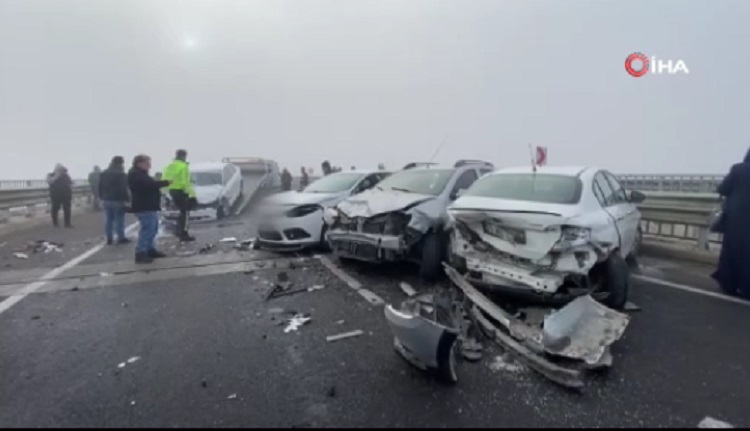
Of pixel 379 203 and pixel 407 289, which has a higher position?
pixel 379 203

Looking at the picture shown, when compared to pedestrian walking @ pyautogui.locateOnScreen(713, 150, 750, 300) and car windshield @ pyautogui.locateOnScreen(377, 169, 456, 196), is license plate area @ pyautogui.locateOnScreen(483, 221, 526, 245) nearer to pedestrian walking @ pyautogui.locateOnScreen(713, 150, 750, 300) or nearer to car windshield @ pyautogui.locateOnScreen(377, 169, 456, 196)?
car windshield @ pyautogui.locateOnScreen(377, 169, 456, 196)

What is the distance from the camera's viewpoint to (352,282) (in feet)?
19.1

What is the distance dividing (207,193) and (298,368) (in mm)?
10655

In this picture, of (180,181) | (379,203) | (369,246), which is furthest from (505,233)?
(180,181)

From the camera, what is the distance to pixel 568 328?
3.66m

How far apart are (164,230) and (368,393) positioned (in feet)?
33.0

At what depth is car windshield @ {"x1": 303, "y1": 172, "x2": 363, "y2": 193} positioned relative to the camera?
27.8ft

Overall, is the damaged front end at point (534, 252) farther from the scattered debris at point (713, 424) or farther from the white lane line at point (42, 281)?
the white lane line at point (42, 281)

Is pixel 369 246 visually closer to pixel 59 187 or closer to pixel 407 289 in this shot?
pixel 407 289

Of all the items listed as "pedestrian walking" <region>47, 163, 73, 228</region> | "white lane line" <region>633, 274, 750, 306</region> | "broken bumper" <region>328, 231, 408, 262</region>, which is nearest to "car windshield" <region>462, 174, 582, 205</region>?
"broken bumper" <region>328, 231, 408, 262</region>

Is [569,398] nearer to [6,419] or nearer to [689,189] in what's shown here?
[6,419]

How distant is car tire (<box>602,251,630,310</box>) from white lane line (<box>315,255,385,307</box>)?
2.43 metres

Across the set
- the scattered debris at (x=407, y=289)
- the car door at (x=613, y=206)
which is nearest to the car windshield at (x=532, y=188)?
the car door at (x=613, y=206)

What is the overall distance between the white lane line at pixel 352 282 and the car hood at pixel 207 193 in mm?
6522
